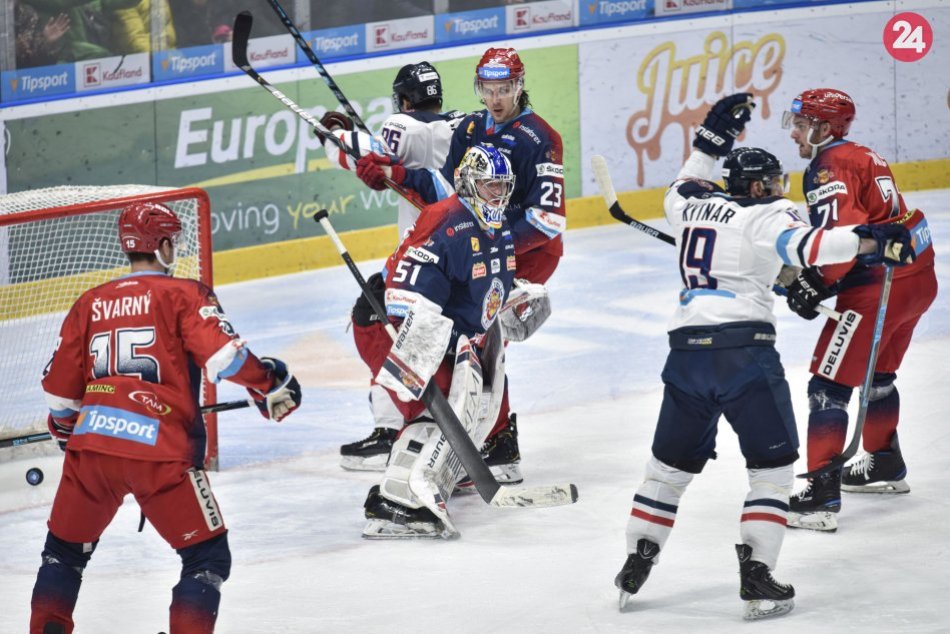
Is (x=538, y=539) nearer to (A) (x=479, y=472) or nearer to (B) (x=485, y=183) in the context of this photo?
(A) (x=479, y=472)

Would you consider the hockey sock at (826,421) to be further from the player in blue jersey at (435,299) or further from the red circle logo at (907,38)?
the red circle logo at (907,38)

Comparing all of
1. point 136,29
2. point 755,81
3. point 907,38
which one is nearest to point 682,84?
point 755,81

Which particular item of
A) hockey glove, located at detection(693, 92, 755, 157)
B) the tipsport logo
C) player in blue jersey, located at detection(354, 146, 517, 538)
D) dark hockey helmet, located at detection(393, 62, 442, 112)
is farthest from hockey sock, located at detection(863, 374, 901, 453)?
the tipsport logo

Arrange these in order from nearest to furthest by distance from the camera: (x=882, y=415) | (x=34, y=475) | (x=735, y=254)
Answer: (x=735, y=254) → (x=882, y=415) → (x=34, y=475)

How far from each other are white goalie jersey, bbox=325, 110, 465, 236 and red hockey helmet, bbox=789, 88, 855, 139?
4.87ft

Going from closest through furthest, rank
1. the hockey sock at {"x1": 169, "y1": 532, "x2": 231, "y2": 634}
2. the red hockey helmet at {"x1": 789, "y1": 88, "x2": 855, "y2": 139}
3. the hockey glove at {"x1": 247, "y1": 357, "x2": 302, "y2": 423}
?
the hockey sock at {"x1": 169, "y1": 532, "x2": 231, "y2": 634} < the hockey glove at {"x1": 247, "y1": 357, "x2": 302, "y2": 423} < the red hockey helmet at {"x1": 789, "y1": 88, "x2": 855, "y2": 139}

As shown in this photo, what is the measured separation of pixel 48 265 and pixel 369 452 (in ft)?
9.36

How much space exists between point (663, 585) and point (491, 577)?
1.70 feet

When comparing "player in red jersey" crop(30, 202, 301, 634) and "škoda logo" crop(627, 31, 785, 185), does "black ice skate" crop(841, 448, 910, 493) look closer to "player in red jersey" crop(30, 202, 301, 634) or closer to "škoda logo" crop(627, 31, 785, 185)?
"player in red jersey" crop(30, 202, 301, 634)

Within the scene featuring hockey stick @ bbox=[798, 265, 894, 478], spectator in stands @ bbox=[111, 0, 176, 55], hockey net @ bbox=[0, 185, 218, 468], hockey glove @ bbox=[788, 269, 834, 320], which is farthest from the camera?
spectator in stands @ bbox=[111, 0, 176, 55]

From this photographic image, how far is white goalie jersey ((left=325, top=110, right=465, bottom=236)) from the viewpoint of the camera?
5805 millimetres

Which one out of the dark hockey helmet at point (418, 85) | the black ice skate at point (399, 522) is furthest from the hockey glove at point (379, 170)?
the black ice skate at point (399, 522)

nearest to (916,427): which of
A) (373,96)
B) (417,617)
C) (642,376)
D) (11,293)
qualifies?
(642,376)

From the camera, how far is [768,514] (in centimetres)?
407
